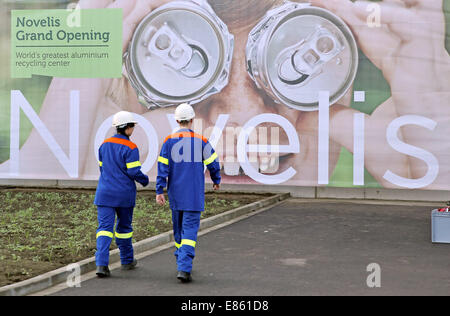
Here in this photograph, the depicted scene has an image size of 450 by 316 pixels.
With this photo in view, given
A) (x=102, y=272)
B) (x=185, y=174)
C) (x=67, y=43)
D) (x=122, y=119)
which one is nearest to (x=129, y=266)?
(x=102, y=272)

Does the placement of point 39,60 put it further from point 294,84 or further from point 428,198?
point 428,198

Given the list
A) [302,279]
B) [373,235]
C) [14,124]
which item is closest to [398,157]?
[373,235]

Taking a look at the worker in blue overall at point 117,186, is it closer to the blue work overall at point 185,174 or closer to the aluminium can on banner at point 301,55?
the blue work overall at point 185,174

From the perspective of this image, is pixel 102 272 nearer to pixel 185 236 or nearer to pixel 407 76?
pixel 185 236

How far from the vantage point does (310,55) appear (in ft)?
49.0

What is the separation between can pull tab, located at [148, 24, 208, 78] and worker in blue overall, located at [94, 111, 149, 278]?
8.47 meters

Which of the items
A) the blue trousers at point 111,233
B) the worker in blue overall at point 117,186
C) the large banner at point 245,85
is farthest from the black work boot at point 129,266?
the large banner at point 245,85

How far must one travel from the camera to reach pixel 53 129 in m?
16.3

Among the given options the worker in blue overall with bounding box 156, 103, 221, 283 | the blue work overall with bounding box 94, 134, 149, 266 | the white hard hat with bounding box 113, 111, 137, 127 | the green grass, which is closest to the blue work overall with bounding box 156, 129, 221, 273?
the worker in blue overall with bounding box 156, 103, 221, 283

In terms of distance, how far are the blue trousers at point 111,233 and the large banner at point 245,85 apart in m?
8.05

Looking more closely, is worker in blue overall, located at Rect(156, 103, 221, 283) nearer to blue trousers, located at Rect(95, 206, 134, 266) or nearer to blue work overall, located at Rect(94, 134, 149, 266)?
blue work overall, located at Rect(94, 134, 149, 266)

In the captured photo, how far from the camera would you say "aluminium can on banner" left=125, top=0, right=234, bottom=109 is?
50.7ft
